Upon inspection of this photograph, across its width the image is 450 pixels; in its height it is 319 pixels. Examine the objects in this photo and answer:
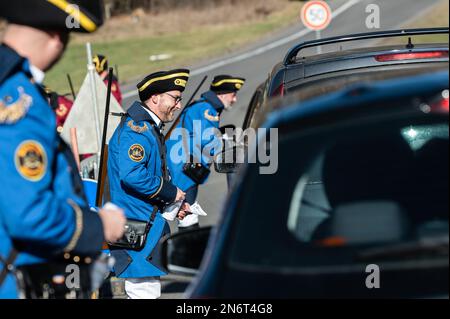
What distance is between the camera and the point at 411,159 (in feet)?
11.8

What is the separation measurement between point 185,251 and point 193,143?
6680 mm

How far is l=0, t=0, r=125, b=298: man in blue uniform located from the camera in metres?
3.39

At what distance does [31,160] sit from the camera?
3.41 meters

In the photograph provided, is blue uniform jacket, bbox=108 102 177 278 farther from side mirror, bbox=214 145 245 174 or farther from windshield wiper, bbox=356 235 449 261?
windshield wiper, bbox=356 235 449 261

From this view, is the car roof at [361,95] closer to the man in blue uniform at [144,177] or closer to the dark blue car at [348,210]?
the dark blue car at [348,210]

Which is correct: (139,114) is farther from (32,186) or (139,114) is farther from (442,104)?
(442,104)

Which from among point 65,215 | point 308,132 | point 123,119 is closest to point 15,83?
point 65,215

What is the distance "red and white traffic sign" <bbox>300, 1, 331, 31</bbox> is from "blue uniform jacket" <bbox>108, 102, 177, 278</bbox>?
1315 cm

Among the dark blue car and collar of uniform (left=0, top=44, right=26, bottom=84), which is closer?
the dark blue car

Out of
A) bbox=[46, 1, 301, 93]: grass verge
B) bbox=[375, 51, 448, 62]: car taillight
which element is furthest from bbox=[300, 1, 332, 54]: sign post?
bbox=[375, 51, 448, 62]: car taillight

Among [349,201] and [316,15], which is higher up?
[316,15]

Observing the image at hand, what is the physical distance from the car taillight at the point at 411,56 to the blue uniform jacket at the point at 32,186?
8.46ft

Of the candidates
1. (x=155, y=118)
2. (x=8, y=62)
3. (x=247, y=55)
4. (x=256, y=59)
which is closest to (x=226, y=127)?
(x=155, y=118)

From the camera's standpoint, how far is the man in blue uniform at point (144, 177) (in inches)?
272
